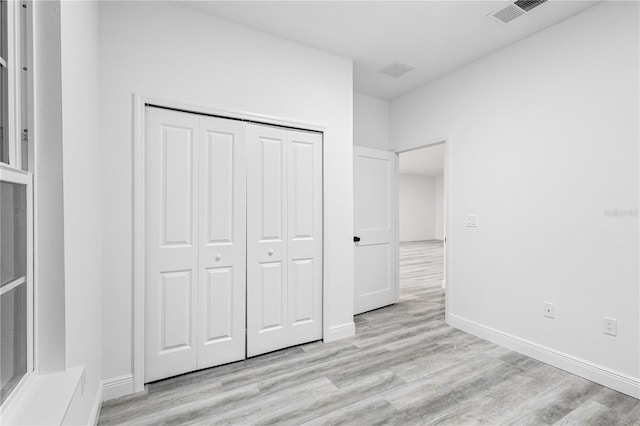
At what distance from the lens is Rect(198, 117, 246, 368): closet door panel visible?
2461 millimetres

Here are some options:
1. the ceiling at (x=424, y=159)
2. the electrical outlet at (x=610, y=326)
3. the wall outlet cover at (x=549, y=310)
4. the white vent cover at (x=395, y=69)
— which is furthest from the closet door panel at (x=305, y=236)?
the ceiling at (x=424, y=159)

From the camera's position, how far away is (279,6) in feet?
7.81

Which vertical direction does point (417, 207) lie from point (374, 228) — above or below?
above

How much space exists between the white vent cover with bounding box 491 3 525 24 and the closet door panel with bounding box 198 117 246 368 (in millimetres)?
2241

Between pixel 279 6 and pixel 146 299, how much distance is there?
242cm

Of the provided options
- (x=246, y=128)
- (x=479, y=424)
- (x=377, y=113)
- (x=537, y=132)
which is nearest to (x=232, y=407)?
(x=479, y=424)

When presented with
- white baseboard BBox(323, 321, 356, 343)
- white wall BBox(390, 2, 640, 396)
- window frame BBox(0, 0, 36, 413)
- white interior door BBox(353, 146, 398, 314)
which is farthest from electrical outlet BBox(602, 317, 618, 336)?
window frame BBox(0, 0, 36, 413)

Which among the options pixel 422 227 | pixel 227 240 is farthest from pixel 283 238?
pixel 422 227

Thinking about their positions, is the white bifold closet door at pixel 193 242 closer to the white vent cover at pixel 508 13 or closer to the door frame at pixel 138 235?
the door frame at pixel 138 235

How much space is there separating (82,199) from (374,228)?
123 inches

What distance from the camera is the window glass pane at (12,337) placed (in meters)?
1.02

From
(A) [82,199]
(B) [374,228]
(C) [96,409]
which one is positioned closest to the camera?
(A) [82,199]

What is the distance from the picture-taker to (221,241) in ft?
8.32

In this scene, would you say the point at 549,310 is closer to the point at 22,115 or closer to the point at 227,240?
the point at 227,240
